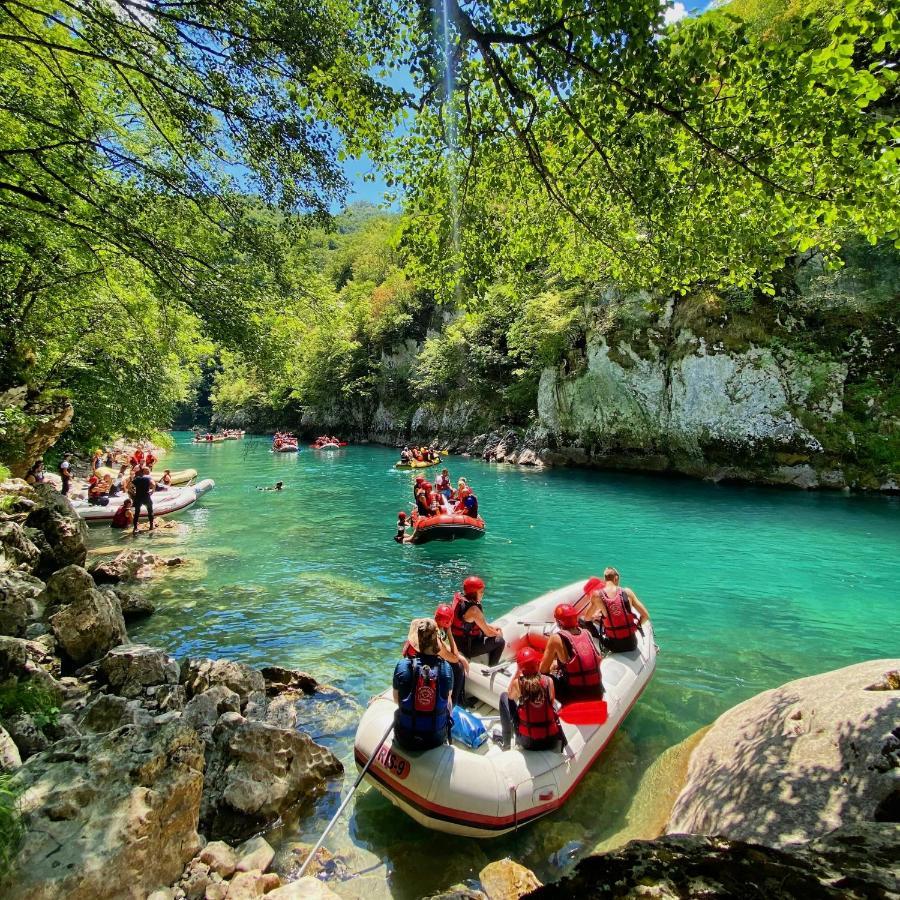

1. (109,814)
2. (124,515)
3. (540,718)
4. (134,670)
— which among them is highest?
(109,814)

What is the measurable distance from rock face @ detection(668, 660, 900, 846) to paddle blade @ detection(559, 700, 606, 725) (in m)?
0.91

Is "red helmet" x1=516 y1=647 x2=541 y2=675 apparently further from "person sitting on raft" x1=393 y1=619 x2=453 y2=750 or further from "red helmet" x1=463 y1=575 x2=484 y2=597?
"red helmet" x1=463 y1=575 x2=484 y2=597

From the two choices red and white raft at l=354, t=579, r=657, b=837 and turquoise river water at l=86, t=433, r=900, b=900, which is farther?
turquoise river water at l=86, t=433, r=900, b=900

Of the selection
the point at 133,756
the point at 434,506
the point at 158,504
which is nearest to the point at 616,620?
the point at 133,756

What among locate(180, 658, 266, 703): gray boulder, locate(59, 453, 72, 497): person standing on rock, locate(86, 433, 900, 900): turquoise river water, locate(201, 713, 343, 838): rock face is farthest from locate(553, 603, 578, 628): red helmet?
locate(59, 453, 72, 497): person standing on rock

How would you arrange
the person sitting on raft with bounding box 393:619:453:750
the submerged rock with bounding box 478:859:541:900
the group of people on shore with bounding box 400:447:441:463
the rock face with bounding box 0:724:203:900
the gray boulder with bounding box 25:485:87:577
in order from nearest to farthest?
1. the rock face with bounding box 0:724:203:900
2. the submerged rock with bounding box 478:859:541:900
3. the person sitting on raft with bounding box 393:619:453:750
4. the gray boulder with bounding box 25:485:87:577
5. the group of people on shore with bounding box 400:447:441:463

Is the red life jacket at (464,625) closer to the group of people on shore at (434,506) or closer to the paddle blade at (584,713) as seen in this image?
the paddle blade at (584,713)

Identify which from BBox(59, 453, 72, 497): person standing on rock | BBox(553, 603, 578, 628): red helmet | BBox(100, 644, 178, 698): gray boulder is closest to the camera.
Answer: BBox(553, 603, 578, 628): red helmet

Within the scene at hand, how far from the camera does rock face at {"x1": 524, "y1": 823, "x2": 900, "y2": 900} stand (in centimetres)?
152

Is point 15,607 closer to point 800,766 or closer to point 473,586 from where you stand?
point 473,586

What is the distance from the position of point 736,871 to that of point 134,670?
21.2 ft

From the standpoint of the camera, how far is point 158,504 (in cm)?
1664

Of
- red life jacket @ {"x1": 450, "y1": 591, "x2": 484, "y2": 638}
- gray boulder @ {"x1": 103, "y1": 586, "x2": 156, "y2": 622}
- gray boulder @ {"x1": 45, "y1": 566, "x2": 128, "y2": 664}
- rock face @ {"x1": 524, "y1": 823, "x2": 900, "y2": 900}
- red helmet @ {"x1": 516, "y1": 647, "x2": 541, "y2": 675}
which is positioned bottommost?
gray boulder @ {"x1": 103, "y1": 586, "x2": 156, "y2": 622}

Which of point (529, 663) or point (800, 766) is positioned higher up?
point (529, 663)
